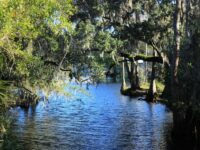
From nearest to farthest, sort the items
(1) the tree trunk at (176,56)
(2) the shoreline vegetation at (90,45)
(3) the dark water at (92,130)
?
1. (2) the shoreline vegetation at (90,45)
2. (3) the dark water at (92,130)
3. (1) the tree trunk at (176,56)

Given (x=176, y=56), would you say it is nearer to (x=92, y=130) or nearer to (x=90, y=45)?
(x=92, y=130)

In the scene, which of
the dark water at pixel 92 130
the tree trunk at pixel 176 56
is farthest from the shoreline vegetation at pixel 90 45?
the dark water at pixel 92 130

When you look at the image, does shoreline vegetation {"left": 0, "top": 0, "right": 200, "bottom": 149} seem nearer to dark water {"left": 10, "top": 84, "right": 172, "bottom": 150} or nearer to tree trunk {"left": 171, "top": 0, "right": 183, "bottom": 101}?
tree trunk {"left": 171, "top": 0, "right": 183, "bottom": 101}

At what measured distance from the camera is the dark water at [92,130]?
62.7ft

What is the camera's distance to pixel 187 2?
80.0 feet

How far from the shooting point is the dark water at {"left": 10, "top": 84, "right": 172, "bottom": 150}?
19109mm

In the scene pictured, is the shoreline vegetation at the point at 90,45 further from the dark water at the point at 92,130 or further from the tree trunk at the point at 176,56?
the dark water at the point at 92,130

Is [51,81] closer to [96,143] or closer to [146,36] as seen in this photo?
[96,143]

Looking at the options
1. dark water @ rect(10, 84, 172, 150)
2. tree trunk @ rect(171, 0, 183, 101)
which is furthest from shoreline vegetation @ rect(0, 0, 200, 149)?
dark water @ rect(10, 84, 172, 150)

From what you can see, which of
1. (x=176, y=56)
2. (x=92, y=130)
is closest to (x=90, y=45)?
(x=92, y=130)

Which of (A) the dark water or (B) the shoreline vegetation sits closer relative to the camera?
(B) the shoreline vegetation

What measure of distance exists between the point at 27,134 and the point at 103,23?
36.1ft

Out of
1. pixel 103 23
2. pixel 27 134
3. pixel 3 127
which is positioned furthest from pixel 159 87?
pixel 3 127

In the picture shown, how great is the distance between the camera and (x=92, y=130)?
76.8ft
